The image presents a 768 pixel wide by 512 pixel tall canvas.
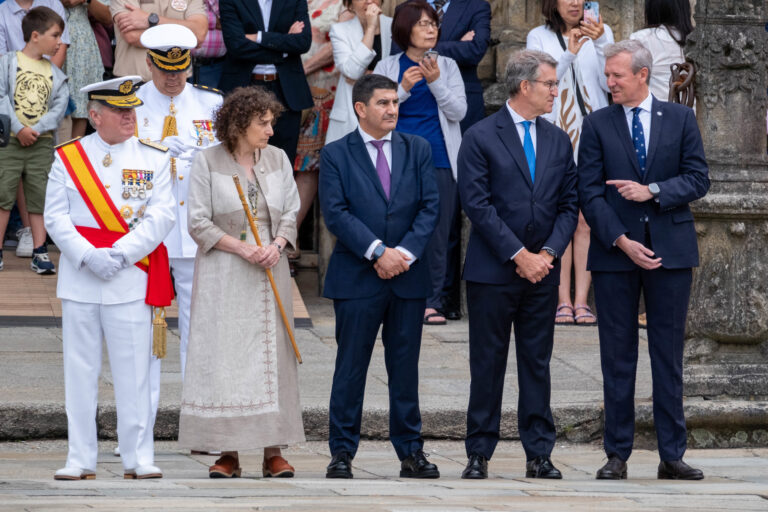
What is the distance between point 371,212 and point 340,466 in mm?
1192

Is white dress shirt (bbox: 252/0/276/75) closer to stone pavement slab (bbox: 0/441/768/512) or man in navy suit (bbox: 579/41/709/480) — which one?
stone pavement slab (bbox: 0/441/768/512)

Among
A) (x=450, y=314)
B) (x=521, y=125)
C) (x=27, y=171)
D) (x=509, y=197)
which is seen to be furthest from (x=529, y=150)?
(x=27, y=171)

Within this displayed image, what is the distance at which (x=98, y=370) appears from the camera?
7516mm

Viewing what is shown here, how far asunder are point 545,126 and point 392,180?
774 mm

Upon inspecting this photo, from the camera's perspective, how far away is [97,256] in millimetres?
7305

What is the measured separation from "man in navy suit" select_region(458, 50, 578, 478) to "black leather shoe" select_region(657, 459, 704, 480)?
0.49 metres

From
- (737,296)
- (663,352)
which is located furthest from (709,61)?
(663,352)

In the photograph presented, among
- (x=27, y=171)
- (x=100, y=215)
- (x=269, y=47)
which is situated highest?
(x=269, y=47)

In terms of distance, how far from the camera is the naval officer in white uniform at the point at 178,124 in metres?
8.36

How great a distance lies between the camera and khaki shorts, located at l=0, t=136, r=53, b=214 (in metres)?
11.5

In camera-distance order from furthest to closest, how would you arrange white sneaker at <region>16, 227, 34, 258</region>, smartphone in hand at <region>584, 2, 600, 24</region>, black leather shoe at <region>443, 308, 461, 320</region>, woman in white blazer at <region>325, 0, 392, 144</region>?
white sneaker at <region>16, 227, 34, 258</region> < black leather shoe at <region>443, 308, 461, 320</region> < woman in white blazer at <region>325, 0, 392, 144</region> < smartphone in hand at <region>584, 2, 600, 24</region>

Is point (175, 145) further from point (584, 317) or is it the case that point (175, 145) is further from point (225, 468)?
point (584, 317)

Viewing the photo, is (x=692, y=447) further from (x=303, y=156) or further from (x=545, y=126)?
(x=303, y=156)

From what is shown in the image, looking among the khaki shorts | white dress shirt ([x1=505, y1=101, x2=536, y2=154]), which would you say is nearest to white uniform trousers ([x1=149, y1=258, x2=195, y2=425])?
white dress shirt ([x1=505, y1=101, x2=536, y2=154])
